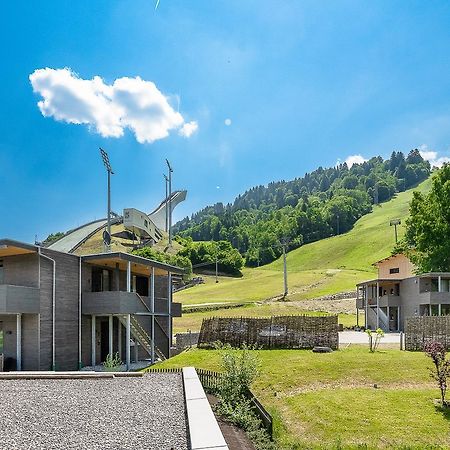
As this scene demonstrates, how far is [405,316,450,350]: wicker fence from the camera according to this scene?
22.7m

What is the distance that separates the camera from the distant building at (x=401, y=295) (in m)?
38.0

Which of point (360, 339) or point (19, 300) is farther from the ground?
point (19, 300)

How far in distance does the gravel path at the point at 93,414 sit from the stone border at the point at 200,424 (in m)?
0.24

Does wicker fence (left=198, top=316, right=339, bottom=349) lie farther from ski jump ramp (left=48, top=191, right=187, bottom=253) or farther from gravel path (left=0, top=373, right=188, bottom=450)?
ski jump ramp (left=48, top=191, right=187, bottom=253)

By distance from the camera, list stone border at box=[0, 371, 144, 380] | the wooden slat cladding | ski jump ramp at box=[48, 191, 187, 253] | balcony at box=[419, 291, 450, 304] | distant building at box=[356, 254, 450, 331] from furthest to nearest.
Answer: ski jump ramp at box=[48, 191, 187, 253] < distant building at box=[356, 254, 450, 331] < balcony at box=[419, 291, 450, 304] < the wooden slat cladding < stone border at box=[0, 371, 144, 380]

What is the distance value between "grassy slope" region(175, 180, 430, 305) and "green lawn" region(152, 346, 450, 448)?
46524mm

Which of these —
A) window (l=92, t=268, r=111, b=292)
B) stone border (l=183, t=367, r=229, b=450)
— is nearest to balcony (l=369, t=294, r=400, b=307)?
window (l=92, t=268, r=111, b=292)

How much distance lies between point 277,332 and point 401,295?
939 inches

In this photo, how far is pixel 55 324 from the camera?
2238 centimetres

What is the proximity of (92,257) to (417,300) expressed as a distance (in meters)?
28.8

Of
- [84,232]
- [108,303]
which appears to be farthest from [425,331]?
[84,232]

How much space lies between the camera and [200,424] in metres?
7.96

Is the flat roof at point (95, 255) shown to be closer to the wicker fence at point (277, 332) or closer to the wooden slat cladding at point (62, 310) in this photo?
the wooden slat cladding at point (62, 310)

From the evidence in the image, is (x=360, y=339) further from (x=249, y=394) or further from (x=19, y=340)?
(x=19, y=340)
